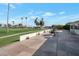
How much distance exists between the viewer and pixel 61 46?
12.0 metres

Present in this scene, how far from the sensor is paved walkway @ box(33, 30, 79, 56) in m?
11.4

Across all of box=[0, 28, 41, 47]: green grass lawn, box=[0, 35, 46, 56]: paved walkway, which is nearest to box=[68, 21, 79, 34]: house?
box=[0, 35, 46, 56]: paved walkway

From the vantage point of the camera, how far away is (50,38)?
13008 millimetres

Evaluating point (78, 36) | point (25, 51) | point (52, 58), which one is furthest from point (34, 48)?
point (78, 36)

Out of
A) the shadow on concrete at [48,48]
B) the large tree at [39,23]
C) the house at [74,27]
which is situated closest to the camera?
the shadow on concrete at [48,48]

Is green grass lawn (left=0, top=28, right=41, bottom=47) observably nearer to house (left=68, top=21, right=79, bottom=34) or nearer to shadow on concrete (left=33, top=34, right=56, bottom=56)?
shadow on concrete (left=33, top=34, right=56, bottom=56)

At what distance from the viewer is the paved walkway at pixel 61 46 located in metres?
11.4

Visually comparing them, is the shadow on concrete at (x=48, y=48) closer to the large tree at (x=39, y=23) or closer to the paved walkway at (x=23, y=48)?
the paved walkway at (x=23, y=48)

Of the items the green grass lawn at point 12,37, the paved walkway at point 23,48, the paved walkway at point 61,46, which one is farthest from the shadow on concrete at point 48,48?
the green grass lawn at point 12,37

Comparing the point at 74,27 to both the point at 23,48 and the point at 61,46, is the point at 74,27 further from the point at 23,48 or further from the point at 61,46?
the point at 23,48

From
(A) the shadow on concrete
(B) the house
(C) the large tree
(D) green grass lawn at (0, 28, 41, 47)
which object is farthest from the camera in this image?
(D) green grass lawn at (0, 28, 41, 47)

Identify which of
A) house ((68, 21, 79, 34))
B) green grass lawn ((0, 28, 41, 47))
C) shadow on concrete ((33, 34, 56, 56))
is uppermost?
house ((68, 21, 79, 34))

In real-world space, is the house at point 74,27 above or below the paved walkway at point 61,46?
above

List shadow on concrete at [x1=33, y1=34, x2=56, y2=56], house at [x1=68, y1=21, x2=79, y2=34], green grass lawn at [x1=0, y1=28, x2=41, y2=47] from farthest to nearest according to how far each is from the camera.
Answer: green grass lawn at [x1=0, y1=28, x2=41, y2=47] < house at [x1=68, y1=21, x2=79, y2=34] < shadow on concrete at [x1=33, y1=34, x2=56, y2=56]
